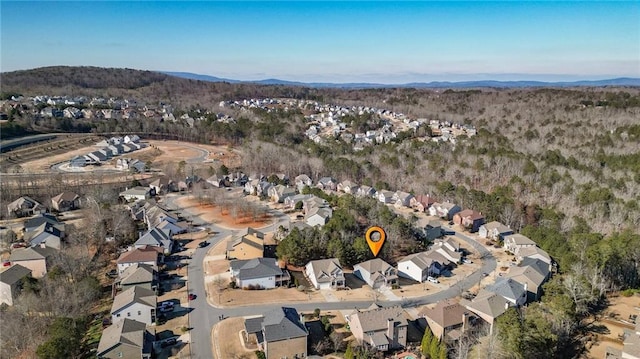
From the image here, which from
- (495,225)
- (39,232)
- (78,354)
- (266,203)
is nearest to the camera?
(78,354)

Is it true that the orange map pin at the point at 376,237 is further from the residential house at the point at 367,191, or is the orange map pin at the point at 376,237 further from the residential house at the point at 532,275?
the residential house at the point at 367,191

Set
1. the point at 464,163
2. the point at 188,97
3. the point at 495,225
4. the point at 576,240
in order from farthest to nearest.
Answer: the point at 188,97 → the point at 464,163 → the point at 495,225 → the point at 576,240

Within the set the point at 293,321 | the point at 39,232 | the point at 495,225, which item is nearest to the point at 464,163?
the point at 495,225

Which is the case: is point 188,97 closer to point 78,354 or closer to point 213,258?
point 213,258

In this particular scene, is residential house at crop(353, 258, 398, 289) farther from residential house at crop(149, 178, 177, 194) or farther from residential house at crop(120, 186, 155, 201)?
residential house at crop(149, 178, 177, 194)

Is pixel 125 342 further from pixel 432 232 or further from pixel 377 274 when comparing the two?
pixel 432 232

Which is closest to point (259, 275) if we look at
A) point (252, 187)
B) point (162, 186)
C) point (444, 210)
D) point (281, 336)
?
point (281, 336)

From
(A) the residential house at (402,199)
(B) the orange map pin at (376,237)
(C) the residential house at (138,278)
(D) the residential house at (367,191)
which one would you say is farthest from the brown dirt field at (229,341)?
(D) the residential house at (367,191)
